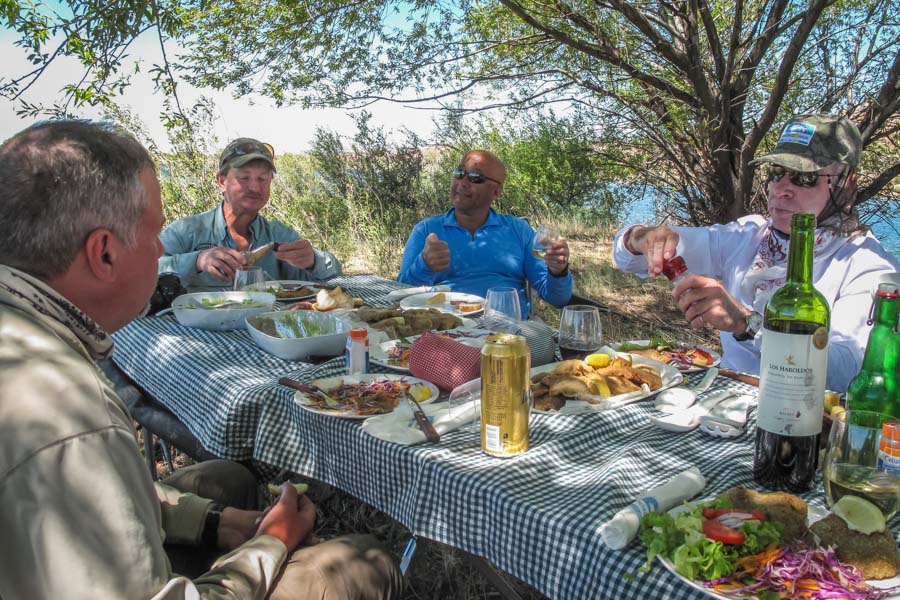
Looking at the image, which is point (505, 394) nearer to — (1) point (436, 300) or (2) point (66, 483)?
(2) point (66, 483)

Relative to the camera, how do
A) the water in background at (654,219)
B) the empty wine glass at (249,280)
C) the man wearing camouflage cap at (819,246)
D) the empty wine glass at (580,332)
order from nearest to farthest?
the man wearing camouflage cap at (819,246) → the empty wine glass at (580,332) → the empty wine glass at (249,280) → the water in background at (654,219)

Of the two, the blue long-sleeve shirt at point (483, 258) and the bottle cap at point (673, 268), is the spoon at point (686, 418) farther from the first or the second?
the blue long-sleeve shirt at point (483, 258)

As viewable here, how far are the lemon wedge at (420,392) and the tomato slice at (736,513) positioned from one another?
87 cm

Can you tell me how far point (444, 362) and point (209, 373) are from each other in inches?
32.1

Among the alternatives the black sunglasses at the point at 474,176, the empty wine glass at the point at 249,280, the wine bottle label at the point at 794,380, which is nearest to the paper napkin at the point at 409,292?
the empty wine glass at the point at 249,280

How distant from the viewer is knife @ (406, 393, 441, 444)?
5.04ft

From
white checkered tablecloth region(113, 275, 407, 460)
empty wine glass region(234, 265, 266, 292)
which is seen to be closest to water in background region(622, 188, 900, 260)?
empty wine glass region(234, 265, 266, 292)

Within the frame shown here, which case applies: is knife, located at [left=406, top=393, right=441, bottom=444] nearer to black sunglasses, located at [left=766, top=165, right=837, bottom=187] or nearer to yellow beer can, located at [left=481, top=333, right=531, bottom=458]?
yellow beer can, located at [left=481, top=333, right=531, bottom=458]

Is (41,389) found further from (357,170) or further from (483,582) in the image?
(357,170)

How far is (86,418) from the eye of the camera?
0.96 metres

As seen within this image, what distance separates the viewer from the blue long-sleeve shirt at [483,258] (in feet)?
13.8

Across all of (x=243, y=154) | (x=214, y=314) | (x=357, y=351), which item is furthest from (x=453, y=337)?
(x=243, y=154)

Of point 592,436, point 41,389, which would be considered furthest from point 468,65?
point 41,389

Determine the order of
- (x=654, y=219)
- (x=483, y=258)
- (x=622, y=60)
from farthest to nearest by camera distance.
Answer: (x=654, y=219) < (x=622, y=60) < (x=483, y=258)
